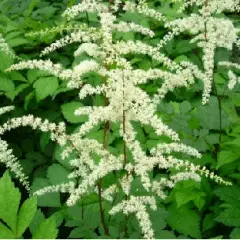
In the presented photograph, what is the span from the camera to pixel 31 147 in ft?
14.9

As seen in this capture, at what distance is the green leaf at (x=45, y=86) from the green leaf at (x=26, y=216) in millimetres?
1996

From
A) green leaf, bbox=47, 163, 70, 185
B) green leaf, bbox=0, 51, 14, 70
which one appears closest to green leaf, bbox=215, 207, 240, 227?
green leaf, bbox=47, 163, 70, 185

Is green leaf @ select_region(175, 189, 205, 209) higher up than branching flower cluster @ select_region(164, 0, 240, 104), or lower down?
lower down

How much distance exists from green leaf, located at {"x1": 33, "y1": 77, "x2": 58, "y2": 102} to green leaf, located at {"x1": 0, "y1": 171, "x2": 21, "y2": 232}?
1.91 m

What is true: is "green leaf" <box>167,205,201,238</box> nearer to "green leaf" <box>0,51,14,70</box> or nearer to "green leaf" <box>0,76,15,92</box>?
"green leaf" <box>0,76,15,92</box>

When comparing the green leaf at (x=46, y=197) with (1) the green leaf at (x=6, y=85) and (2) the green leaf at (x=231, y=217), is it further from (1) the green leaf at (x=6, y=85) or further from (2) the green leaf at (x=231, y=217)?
(2) the green leaf at (x=231, y=217)

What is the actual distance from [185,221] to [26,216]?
167cm

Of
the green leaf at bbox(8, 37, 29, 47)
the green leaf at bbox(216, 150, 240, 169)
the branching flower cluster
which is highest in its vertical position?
the branching flower cluster

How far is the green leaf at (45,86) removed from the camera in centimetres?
409

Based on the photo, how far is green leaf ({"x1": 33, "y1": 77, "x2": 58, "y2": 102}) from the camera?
161 inches

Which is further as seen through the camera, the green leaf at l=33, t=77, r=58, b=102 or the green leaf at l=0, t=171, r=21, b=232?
the green leaf at l=33, t=77, r=58, b=102

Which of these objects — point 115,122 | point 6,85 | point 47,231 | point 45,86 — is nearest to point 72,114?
point 45,86

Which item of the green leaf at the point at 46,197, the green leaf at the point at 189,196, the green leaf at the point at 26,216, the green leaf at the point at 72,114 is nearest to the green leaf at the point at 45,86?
the green leaf at the point at 72,114

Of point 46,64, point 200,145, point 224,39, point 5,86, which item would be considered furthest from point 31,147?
point 224,39
